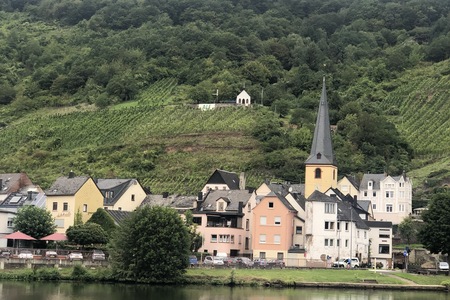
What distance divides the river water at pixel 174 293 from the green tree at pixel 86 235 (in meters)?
10.9

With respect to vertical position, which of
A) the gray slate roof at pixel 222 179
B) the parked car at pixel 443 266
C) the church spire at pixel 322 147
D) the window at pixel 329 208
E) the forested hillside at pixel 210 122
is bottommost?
the parked car at pixel 443 266

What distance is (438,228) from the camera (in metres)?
86.9

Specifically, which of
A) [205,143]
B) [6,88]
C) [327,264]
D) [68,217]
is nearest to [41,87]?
[6,88]

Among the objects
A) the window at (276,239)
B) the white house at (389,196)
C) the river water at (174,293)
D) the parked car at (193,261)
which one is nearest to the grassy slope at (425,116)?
the white house at (389,196)

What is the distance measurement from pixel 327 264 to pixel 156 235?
2028cm

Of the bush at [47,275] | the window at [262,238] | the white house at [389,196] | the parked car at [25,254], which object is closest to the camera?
the bush at [47,275]

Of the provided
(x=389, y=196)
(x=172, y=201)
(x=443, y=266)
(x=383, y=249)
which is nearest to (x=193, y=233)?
(x=172, y=201)

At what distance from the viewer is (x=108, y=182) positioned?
105875 mm

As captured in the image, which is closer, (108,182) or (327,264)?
(327,264)

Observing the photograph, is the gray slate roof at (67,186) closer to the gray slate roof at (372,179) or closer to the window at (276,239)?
the window at (276,239)

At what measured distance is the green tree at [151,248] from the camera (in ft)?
238

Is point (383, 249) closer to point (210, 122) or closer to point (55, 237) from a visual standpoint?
point (55, 237)

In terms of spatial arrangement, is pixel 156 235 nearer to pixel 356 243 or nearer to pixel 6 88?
pixel 356 243

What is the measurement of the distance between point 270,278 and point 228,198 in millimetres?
22185
